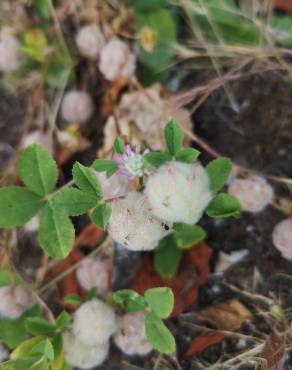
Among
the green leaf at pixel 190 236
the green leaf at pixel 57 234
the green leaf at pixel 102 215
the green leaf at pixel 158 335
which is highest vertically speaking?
the green leaf at pixel 102 215

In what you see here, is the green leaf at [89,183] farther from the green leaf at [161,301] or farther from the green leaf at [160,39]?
the green leaf at [160,39]

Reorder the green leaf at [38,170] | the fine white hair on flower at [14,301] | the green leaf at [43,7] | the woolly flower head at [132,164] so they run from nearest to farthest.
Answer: the woolly flower head at [132,164]
the green leaf at [38,170]
the fine white hair on flower at [14,301]
the green leaf at [43,7]

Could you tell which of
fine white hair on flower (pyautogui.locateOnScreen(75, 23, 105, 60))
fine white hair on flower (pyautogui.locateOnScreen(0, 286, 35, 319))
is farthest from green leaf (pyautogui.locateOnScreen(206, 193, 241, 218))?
fine white hair on flower (pyautogui.locateOnScreen(75, 23, 105, 60))

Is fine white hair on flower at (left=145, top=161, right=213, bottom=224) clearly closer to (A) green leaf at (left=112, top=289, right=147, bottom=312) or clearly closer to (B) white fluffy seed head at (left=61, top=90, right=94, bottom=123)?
(A) green leaf at (left=112, top=289, right=147, bottom=312)

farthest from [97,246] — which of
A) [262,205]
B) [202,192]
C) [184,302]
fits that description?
[202,192]

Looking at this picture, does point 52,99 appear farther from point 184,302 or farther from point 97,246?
point 184,302

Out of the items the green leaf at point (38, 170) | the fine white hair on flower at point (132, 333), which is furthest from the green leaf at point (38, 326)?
the green leaf at point (38, 170)

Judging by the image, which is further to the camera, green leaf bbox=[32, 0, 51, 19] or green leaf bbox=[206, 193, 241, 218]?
green leaf bbox=[32, 0, 51, 19]
